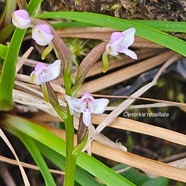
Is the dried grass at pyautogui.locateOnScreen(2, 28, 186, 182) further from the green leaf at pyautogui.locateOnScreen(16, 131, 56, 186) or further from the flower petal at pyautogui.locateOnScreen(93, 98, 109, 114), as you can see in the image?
the flower petal at pyautogui.locateOnScreen(93, 98, 109, 114)

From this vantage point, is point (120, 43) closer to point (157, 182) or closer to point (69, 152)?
point (69, 152)

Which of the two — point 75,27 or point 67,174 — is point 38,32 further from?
point 75,27

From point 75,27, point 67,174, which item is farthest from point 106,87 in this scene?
point 67,174

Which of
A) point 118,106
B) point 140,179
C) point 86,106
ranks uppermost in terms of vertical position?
point 86,106

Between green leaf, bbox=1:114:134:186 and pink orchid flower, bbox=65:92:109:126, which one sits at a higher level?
pink orchid flower, bbox=65:92:109:126

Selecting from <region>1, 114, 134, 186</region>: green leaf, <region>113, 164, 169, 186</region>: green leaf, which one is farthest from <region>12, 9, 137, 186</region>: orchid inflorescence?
<region>113, 164, 169, 186</region>: green leaf

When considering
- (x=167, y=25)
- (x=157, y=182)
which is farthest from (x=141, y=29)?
(x=157, y=182)

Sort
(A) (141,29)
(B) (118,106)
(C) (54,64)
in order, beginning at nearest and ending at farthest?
(C) (54,64) → (A) (141,29) → (B) (118,106)
